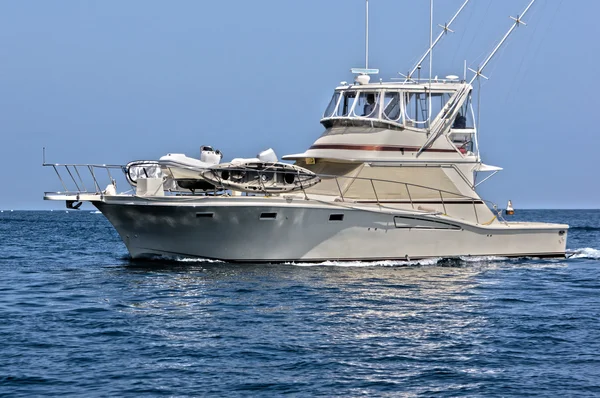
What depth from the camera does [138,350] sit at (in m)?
14.0

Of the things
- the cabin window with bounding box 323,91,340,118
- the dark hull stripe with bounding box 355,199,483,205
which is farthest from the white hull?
the cabin window with bounding box 323,91,340,118

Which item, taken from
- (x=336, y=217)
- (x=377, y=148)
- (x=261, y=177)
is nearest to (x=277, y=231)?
(x=261, y=177)

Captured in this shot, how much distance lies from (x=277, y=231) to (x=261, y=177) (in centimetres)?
160

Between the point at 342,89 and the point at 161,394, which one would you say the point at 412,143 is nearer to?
the point at 342,89

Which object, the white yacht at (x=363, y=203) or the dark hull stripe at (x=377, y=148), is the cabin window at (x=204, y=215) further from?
the dark hull stripe at (x=377, y=148)

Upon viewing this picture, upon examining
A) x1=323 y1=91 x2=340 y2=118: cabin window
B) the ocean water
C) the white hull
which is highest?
x1=323 y1=91 x2=340 y2=118: cabin window

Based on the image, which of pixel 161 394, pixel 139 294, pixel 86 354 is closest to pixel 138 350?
pixel 86 354

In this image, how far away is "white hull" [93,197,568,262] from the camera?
75.8 feet

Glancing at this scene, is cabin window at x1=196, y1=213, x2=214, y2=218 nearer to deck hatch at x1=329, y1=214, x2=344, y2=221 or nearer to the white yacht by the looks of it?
the white yacht

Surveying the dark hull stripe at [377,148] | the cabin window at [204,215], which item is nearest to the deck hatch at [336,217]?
the dark hull stripe at [377,148]

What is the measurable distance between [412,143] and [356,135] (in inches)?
67.6

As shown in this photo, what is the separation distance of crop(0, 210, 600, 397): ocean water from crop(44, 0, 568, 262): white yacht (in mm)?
712

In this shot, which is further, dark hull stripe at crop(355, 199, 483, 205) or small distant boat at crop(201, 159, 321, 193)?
dark hull stripe at crop(355, 199, 483, 205)

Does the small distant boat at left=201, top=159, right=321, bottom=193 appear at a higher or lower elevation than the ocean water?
higher
